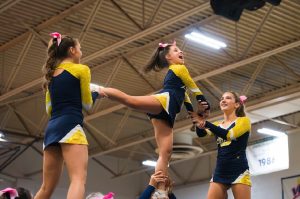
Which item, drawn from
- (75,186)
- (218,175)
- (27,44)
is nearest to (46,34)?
(27,44)

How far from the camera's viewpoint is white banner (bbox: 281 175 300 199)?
14.6 metres

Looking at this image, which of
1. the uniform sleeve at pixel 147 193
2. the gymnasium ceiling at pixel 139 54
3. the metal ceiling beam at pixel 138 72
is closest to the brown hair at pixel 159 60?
the uniform sleeve at pixel 147 193

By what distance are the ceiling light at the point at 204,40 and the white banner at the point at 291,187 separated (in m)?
5.08

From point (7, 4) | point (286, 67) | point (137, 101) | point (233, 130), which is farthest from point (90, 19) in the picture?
point (137, 101)

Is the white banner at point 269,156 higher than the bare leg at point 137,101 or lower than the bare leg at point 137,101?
higher

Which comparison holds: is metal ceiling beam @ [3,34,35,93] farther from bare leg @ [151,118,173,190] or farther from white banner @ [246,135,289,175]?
bare leg @ [151,118,173,190]

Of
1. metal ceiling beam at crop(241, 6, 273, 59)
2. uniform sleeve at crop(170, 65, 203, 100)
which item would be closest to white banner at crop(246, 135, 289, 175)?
metal ceiling beam at crop(241, 6, 273, 59)

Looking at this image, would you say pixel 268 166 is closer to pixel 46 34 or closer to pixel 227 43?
pixel 227 43

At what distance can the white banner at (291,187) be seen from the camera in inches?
576

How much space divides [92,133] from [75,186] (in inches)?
530

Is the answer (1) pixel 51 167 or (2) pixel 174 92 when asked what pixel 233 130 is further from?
(1) pixel 51 167

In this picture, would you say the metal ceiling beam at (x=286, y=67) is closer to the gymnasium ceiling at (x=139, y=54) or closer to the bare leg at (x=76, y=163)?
the gymnasium ceiling at (x=139, y=54)

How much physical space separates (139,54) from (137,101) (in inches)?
323

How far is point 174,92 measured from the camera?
4.89 meters
